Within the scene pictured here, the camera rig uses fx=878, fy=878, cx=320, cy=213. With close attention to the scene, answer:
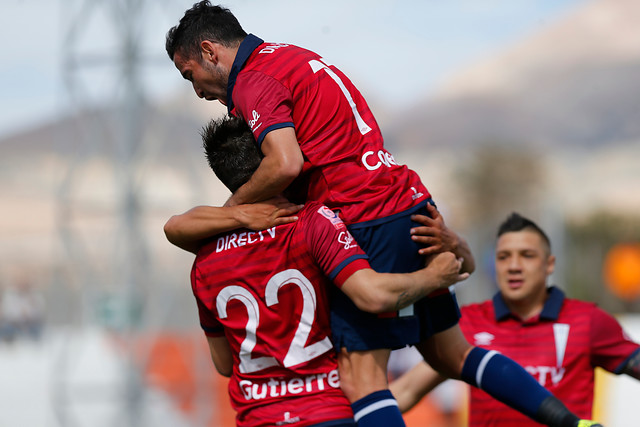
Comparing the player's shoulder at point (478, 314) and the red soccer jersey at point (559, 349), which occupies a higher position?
the player's shoulder at point (478, 314)

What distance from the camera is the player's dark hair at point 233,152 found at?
3023 millimetres

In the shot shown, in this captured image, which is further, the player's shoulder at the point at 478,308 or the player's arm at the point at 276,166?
the player's shoulder at the point at 478,308

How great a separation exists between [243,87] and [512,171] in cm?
4875

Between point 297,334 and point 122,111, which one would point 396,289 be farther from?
point 122,111

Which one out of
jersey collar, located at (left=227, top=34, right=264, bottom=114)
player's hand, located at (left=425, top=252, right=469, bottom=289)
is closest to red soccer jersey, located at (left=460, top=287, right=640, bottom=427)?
player's hand, located at (left=425, top=252, right=469, bottom=289)

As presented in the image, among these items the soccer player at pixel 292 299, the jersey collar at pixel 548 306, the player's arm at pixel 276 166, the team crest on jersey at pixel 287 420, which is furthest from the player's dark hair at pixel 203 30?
the jersey collar at pixel 548 306

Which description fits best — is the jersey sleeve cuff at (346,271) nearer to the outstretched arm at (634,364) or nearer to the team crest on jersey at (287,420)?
the team crest on jersey at (287,420)

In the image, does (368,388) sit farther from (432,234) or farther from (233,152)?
(233,152)

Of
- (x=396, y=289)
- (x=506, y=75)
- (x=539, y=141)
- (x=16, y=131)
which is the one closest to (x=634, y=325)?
(x=396, y=289)

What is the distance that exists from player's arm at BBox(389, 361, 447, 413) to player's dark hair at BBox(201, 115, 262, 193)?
156 cm

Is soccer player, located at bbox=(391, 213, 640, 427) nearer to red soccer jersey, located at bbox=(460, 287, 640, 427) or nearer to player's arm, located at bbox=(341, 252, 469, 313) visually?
red soccer jersey, located at bbox=(460, 287, 640, 427)

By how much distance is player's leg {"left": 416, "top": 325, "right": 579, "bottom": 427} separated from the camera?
316 cm

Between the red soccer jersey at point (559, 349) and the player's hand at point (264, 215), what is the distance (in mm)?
1609

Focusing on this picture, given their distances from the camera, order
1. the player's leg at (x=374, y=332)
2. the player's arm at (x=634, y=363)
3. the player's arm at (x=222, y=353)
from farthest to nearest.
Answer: the player's arm at (x=634, y=363) → the player's arm at (x=222, y=353) → the player's leg at (x=374, y=332)
